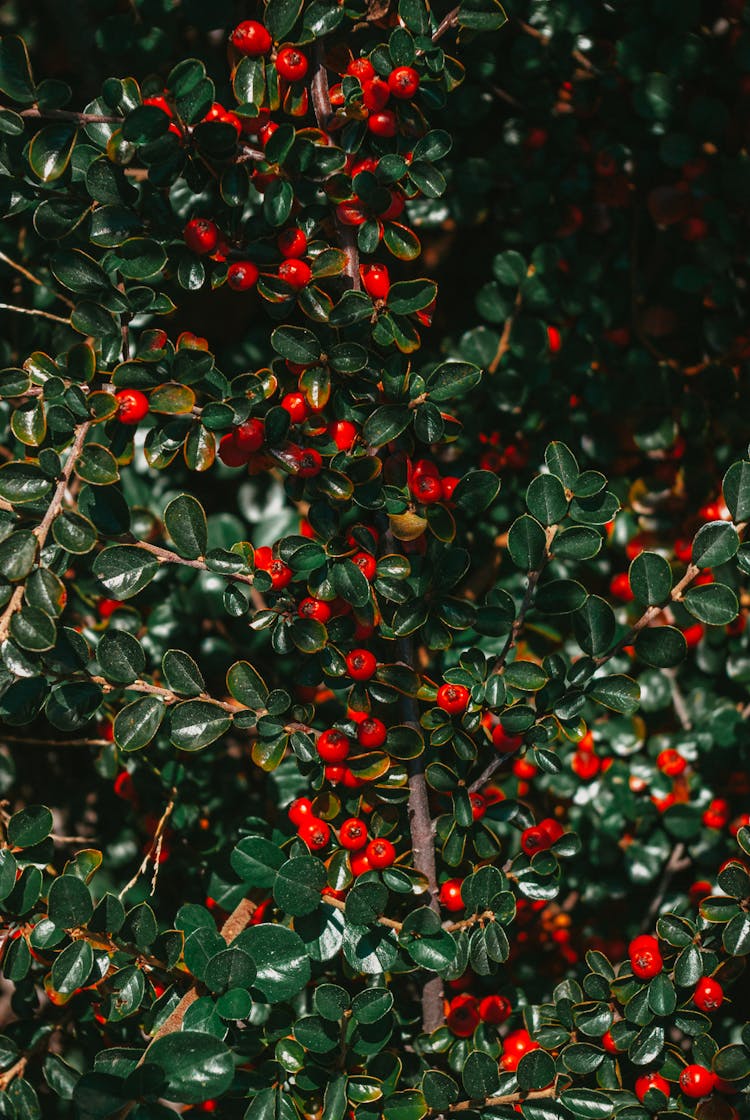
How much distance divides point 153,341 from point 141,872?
0.65 meters

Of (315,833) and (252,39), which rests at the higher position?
(252,39)

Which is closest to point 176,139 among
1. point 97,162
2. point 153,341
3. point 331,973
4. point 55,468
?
point 97,162

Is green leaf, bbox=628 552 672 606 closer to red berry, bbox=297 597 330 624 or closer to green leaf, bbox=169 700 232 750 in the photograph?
red berry, bbox=297 597 330 624

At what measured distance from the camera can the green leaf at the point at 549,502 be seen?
1.03m

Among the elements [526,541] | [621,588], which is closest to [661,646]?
[526,541]

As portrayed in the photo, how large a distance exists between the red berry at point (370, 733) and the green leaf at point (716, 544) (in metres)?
0.38

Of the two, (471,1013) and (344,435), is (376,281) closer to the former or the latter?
(344,435)

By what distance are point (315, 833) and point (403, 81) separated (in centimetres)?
79

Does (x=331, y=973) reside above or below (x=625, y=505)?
below

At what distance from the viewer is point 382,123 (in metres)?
0.99

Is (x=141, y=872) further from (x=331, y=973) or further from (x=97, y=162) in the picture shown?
(x=97, y=162)

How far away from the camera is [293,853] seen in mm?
1037

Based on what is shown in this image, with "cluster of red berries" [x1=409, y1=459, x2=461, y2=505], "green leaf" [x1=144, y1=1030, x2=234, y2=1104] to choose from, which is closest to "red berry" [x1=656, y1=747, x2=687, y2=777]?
"cluster of red berries" [x1=409, y1=459, x2=461, y2=505]

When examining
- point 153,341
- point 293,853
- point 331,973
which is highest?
point 153,341
